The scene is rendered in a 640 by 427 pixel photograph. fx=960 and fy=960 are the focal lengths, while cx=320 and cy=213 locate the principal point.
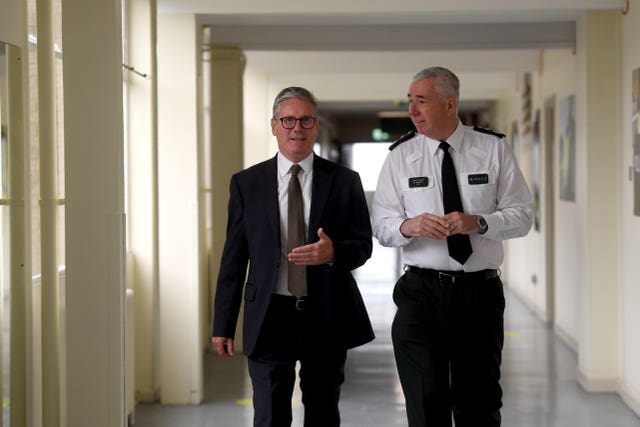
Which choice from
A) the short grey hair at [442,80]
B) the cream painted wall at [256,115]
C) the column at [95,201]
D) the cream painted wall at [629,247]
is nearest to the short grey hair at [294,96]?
the short grey hair at [442,80]

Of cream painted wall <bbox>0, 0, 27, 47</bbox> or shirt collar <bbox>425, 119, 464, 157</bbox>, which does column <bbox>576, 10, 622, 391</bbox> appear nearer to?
shirt collar <bbox>425, 119, 464, 157</bbox>

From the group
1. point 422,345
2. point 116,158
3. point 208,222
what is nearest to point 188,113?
point 116,158

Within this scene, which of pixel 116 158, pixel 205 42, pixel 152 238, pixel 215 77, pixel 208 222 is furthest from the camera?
pixel 208 222

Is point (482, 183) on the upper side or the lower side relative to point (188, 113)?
lower

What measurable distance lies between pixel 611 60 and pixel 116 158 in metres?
4.11

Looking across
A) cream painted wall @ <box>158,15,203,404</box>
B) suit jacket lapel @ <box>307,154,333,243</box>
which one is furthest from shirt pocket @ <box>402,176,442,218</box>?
cream painted wall @ <box>158,15,203,404</box>

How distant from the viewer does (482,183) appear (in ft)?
13.2

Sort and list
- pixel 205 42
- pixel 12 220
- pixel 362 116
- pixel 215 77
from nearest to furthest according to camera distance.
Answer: pixel 12 220 < pixel 205 42 < pixel 215 77 < pixel 362 116

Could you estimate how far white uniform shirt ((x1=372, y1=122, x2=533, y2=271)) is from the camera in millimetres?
3988

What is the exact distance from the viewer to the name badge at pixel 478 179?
13.2ft

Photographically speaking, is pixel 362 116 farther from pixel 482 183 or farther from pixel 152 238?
pixel 482 183

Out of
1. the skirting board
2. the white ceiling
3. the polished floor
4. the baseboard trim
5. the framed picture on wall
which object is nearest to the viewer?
the polished floor

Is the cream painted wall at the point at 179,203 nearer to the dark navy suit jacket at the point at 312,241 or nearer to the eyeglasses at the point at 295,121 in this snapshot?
the dark navy suit jacket at the point at 312,241

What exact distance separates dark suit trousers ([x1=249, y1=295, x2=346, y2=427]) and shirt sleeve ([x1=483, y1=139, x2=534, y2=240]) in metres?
0.85
